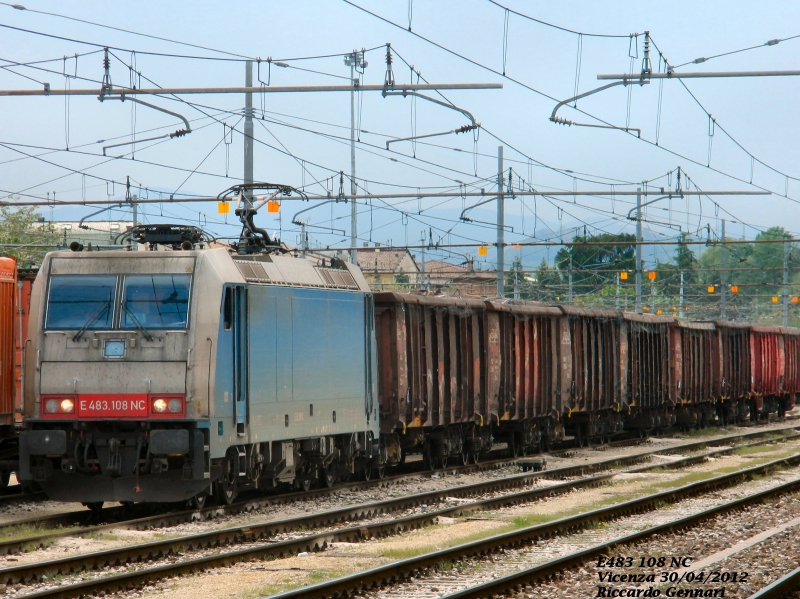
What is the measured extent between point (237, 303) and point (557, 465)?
11671 millimetres

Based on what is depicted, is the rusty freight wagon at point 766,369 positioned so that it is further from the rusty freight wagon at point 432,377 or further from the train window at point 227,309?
the train window at point 227,309

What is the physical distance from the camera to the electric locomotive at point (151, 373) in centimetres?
1402

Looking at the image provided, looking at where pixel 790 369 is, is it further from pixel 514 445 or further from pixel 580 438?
pixel 514 445

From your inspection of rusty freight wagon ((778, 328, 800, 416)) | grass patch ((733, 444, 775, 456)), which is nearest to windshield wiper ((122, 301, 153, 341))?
grass patch ((733, 444, 775, 456))

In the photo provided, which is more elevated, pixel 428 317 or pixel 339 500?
pixel 428 317

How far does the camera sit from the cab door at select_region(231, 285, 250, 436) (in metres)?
14.8

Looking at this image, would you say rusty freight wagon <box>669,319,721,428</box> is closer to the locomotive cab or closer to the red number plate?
the locomotive cab

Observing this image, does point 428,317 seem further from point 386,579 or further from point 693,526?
point 386,579

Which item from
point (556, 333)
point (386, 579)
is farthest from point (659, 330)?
point (386, 579)

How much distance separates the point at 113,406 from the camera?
1410 centimetres

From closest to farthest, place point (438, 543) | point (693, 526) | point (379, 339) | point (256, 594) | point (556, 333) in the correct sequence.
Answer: point (256, 594) → point (438, 543) → point (693, 526) → point (379, 339) → point (556, 333)

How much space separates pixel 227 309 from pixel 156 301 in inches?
34.6

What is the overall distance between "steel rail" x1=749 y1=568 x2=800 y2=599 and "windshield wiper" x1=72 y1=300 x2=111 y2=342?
27.9 ft

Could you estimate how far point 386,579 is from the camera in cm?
1025
